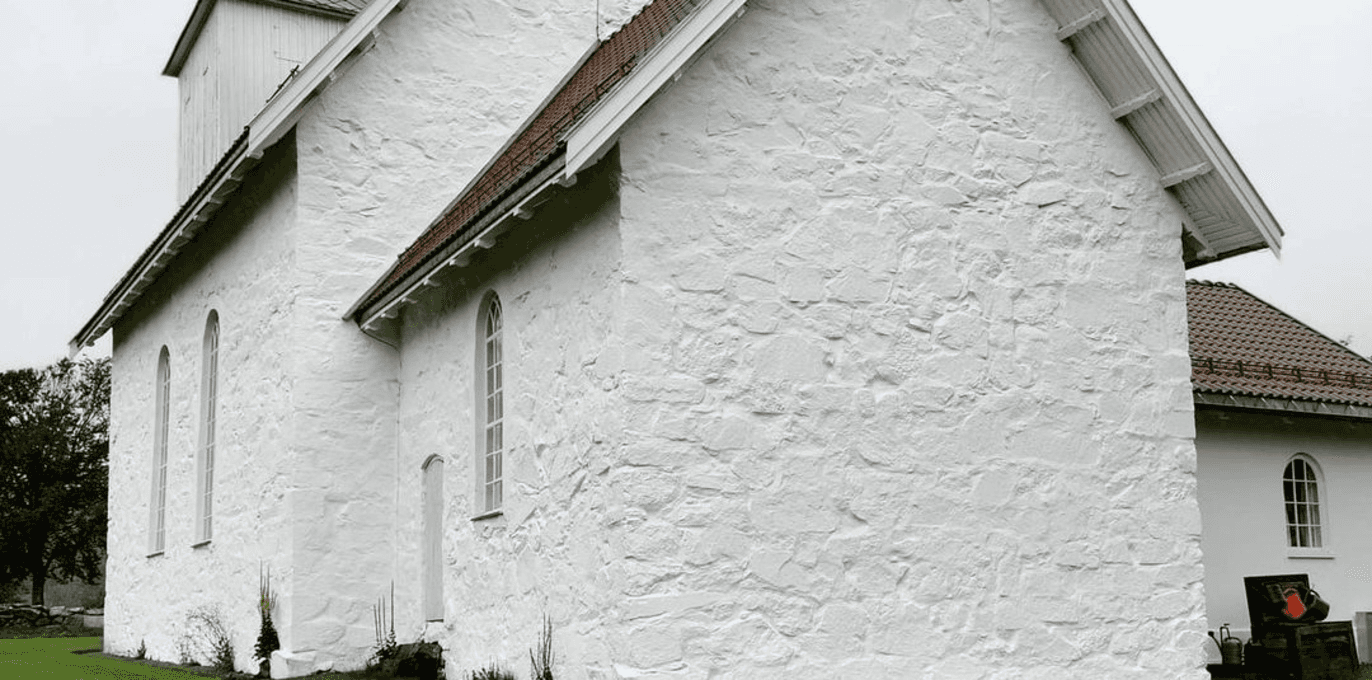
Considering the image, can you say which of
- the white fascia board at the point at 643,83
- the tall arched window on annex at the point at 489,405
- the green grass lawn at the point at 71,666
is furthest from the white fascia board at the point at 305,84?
the green grass lawn at the point at 71,666

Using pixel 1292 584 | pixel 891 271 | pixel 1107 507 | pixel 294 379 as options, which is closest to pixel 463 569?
pixel 294 379

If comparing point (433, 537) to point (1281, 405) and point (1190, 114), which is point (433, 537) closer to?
point (1190, 114)

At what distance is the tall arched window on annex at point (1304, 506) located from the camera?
19.1 meters

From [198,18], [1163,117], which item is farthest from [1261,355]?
[198,18]

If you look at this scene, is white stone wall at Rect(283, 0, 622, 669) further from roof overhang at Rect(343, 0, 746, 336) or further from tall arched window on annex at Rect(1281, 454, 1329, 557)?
tall arched window on annex at Rect(1281, 454, 1329, 557)

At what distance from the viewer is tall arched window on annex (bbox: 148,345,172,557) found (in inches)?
826

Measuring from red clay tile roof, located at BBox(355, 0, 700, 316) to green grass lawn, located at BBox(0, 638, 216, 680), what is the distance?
201 inches

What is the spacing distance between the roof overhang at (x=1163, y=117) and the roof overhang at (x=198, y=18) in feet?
31.7

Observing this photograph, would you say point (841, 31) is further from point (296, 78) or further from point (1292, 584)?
point (1292, 584)

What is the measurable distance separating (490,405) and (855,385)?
356 cm

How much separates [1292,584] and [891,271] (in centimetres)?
795

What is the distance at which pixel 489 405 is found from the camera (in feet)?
44.3

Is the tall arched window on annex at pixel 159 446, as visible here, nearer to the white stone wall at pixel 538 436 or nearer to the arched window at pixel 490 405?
the white stone wall at pixel 538 436

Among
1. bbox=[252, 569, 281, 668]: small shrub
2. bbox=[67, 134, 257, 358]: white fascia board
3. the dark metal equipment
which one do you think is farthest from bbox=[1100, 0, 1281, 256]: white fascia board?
bbox=[252, 569, 281, 668]: small shrub
